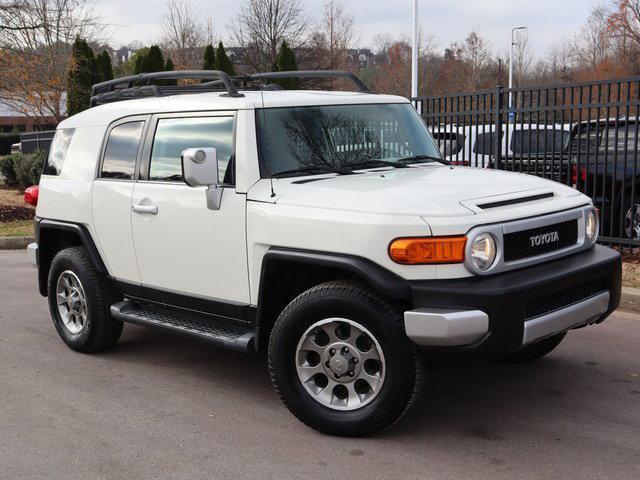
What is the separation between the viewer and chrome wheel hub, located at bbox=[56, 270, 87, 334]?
5.95 metres

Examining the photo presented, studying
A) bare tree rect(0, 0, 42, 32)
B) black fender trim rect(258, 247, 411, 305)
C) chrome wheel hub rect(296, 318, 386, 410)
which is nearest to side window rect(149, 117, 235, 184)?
black fender trim rect(258, 247, 411, 305)

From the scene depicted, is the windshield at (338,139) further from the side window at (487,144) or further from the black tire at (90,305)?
the side window at (487,144)

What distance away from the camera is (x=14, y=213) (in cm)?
1515

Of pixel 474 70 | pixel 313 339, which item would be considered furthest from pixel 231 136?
pixel 474 70

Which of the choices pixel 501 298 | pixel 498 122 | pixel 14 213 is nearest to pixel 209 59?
pixel 14 213

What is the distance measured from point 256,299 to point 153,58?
23.3 meters

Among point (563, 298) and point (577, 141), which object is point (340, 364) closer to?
point (563, 298)

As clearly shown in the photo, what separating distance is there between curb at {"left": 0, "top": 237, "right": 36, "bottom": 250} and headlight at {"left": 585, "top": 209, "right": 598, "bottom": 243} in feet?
31.9

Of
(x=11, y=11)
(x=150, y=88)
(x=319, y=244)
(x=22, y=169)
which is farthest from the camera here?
(x=22, y=169)

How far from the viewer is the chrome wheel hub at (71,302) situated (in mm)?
5945

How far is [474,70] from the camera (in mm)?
41438

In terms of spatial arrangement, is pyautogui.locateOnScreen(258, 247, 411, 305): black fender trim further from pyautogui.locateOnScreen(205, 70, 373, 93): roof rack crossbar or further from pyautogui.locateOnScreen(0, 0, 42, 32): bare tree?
pyautogui.locateOnScreen(0, 0, 42, 32): bare tree

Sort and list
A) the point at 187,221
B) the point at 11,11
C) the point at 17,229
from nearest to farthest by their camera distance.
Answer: the point at 187,221 < the point at 17,229 < the point at 11,11

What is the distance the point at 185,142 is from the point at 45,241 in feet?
6.46
